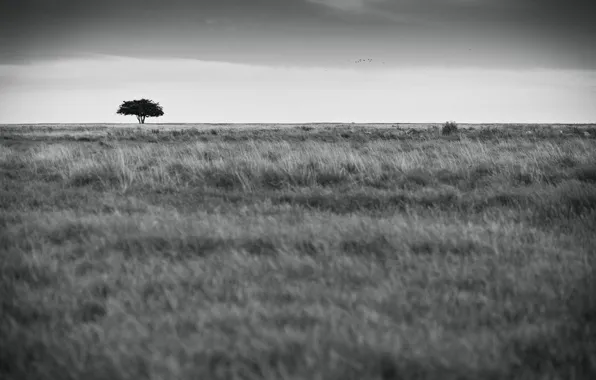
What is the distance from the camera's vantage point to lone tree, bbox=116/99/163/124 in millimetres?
84062

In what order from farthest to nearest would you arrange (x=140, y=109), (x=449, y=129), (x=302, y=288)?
(x=140, y=109)
(x=449, y=129)
(x=302, y=288)

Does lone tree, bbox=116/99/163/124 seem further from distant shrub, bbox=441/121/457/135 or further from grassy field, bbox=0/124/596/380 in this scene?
grassy field, bbox=0/124/596/380

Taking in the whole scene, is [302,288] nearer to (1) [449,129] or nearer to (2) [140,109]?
(1) [449,129]

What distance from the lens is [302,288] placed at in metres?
2.72

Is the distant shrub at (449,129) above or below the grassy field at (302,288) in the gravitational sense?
above

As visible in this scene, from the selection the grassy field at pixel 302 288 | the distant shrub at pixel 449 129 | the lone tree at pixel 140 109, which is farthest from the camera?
the lone tree at pixel 140 109

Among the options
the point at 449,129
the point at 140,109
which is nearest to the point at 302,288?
the point at 449,129

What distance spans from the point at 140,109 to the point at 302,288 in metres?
89.2

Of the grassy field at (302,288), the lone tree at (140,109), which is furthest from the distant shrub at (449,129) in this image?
the lone tree at (140,109)

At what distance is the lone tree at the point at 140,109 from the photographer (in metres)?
84.1

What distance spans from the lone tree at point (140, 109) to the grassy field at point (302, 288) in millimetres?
84792

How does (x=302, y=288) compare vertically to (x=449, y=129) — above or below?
below

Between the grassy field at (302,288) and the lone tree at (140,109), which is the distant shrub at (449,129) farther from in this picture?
the lone tree at (140,109)

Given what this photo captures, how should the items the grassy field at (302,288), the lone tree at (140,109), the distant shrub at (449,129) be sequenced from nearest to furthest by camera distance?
the grassy field at (302,288) → the distant shrub at (449,129) → the lone tree at (140,109)
